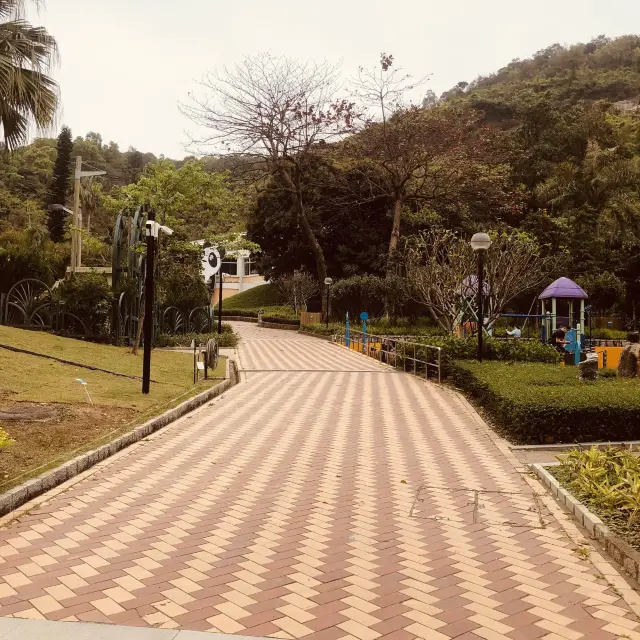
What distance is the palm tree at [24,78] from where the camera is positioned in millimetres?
10586

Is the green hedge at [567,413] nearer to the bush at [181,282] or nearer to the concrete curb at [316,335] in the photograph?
the bush at [181,282]

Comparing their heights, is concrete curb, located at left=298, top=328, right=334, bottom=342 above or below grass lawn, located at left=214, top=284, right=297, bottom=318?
below

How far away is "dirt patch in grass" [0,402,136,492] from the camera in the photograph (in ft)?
20.8

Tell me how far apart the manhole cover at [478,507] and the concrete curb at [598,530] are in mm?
253

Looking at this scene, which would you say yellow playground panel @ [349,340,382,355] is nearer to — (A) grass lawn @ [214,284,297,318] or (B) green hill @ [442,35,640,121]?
(A) grass lawn @ [214,284,297,318]

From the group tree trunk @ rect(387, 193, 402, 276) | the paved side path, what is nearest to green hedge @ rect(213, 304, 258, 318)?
tree trunk @ rect(387, 193, 402, 276)

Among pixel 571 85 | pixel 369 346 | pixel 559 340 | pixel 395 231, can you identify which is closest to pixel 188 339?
pixel 369 346

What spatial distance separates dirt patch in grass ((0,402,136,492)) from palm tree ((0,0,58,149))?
4647 mm

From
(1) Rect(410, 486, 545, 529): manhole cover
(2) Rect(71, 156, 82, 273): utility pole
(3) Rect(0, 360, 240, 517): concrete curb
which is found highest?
(2) Rect(71, 156, 82, 273): utility pole

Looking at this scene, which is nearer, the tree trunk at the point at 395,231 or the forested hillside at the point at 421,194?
the forested hillside at the point at 421,194

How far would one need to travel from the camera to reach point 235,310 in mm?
46750

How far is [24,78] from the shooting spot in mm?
10742

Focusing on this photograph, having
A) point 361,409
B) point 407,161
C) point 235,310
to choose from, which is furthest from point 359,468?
point 235,310

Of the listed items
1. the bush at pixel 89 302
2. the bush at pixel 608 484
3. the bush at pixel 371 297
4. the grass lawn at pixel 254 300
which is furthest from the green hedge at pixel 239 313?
the bush at pixel 608 484
